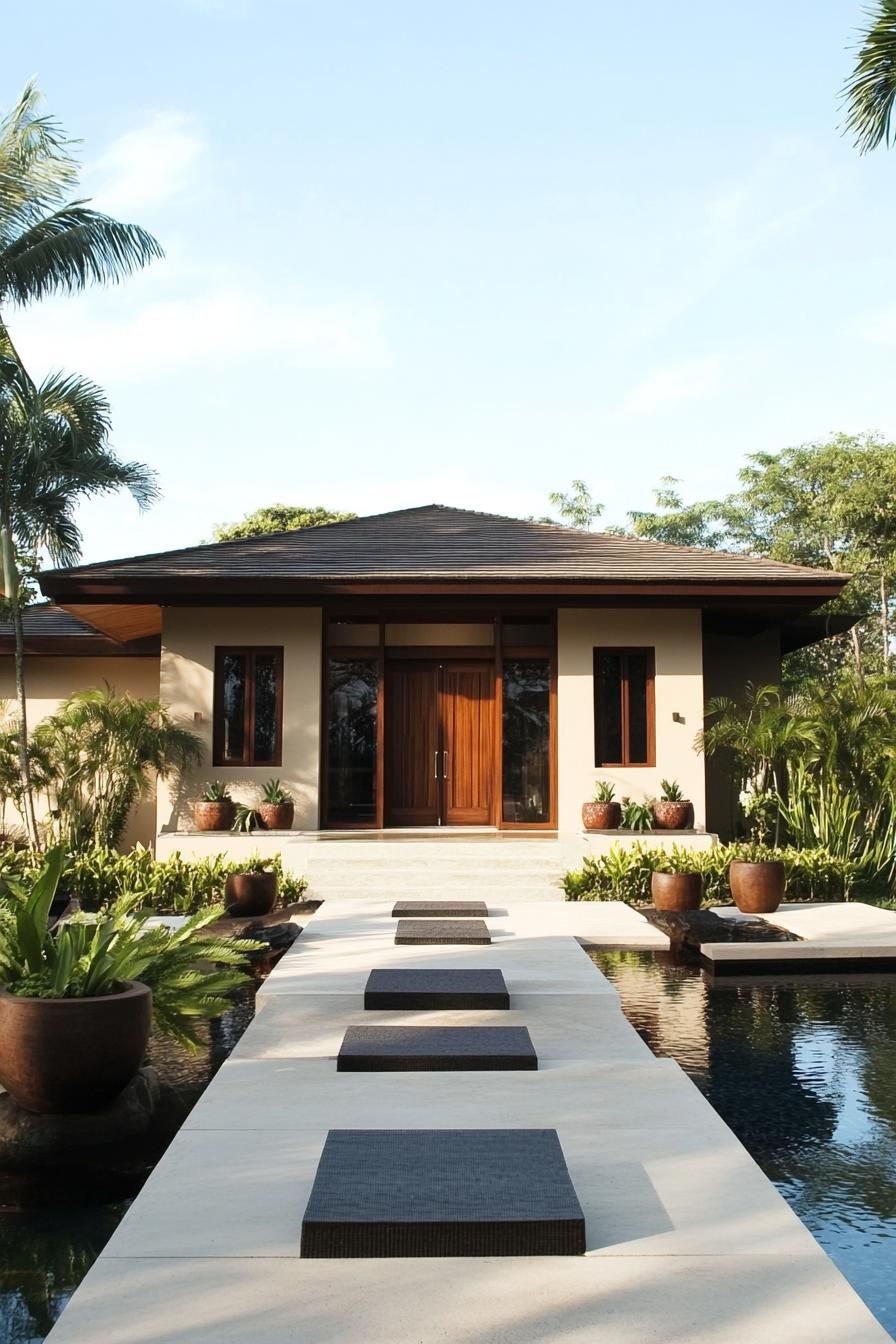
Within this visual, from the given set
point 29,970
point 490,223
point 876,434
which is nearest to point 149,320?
point 490,223

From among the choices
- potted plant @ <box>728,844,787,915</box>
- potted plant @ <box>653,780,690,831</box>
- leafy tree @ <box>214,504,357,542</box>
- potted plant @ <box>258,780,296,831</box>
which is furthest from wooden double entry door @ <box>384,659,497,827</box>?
leafy tree @ <box>214,504,357,542</box>

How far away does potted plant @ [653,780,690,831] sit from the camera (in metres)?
14.1

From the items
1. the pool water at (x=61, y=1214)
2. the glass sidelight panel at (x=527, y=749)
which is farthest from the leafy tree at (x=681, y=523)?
the pool water at (x=61, y=1214)

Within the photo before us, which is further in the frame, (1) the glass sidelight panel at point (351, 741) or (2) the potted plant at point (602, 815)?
(1) the glass sidelight panel at point (351, 741)

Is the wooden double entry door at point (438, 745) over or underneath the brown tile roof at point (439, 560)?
underneath

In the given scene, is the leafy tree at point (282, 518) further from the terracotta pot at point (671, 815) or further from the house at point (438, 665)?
the terracotta pot at point (671, 815)

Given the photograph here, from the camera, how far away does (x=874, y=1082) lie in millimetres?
5387

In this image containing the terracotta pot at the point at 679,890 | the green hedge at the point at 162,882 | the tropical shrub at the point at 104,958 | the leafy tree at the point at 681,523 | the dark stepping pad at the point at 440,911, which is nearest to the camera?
the tropical shrub at the point at 104,958

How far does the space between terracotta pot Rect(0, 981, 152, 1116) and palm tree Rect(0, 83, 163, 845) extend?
33.4 ft

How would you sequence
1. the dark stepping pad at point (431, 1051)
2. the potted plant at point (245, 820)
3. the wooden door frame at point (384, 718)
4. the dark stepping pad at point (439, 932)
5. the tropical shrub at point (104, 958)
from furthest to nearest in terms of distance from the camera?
the wooden door frame at point (384, 718)
the potted plant at point (245, 820)
the dark stepping pad at point (439, 932)
the dark stepping pad at point (431, 1051)
the tropical shrub at point (104, 958)

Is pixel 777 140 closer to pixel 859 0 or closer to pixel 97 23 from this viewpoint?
pixel 859 0

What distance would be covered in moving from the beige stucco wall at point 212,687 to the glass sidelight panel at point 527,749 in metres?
2.57

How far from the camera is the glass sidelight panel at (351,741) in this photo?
50.7 ft

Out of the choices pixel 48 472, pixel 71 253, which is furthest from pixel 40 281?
pixel 48 472
